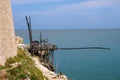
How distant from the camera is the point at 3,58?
22328mm

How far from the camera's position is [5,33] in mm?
23141

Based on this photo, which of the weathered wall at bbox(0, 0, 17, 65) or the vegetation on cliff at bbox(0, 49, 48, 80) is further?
the weathered wall at bbox(0, 0, 17, 65)

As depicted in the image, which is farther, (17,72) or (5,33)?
(5,33)

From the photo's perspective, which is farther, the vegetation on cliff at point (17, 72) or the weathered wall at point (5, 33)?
the weathered wall at point (5, 33)

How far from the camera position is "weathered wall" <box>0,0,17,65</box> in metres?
22.3

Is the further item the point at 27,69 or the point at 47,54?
the point at 47,54

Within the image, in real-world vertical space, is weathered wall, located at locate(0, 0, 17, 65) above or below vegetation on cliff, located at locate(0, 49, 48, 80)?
above

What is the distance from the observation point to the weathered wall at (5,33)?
2228cm

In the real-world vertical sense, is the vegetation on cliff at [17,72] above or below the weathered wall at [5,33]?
below

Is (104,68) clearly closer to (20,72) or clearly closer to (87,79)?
(87,79)

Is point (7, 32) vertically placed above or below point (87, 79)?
above

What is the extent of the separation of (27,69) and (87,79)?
33536 mm

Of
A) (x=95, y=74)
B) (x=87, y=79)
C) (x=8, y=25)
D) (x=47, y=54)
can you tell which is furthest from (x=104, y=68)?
(x=8, y=25)

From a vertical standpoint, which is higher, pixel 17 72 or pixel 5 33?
pixel 5 33
